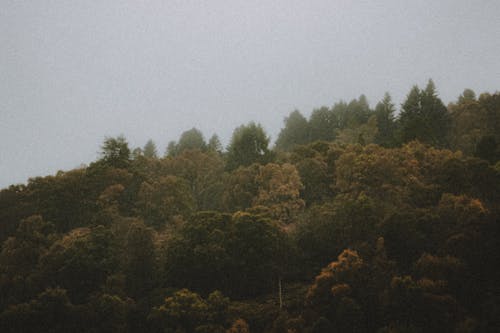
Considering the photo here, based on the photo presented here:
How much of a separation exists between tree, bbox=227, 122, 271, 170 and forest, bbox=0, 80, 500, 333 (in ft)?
1.43

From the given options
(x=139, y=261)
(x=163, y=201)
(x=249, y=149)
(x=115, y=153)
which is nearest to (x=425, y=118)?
(x=249, y=149)

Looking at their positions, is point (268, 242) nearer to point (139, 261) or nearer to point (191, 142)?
point (139, 261)

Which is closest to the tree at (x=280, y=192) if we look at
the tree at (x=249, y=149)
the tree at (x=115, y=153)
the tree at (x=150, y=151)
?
the tree at (x=249, y=149)

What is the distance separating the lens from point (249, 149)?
66500 millimetres

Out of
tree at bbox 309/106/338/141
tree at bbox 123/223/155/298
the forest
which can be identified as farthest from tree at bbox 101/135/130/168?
tree at bbox 309/106/338/141

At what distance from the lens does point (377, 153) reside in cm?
5097

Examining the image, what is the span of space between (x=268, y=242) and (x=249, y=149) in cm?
2712

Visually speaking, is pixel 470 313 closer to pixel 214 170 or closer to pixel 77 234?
pixel 77 234

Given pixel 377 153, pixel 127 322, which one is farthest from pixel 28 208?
pixel 377 153

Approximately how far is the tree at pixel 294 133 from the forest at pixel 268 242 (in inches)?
1032

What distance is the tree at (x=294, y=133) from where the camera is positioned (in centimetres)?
9244

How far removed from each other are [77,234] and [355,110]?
66.2 metres

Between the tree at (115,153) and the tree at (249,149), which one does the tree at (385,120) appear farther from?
the tree at (115,153)

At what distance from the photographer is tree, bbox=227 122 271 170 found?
6481 centimetres
